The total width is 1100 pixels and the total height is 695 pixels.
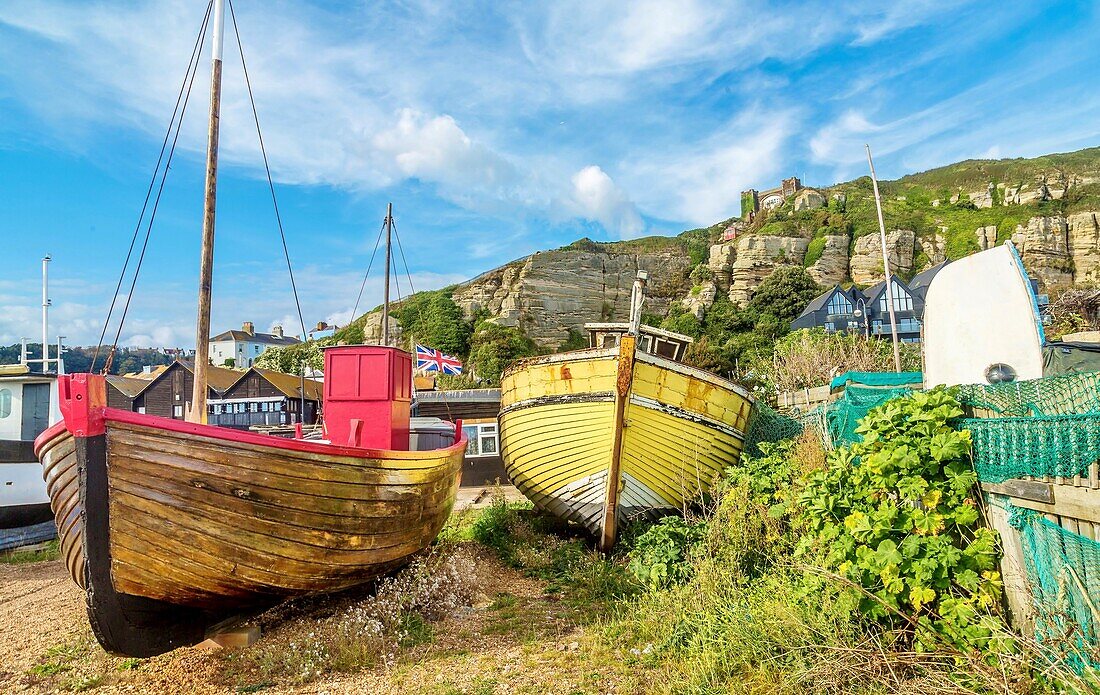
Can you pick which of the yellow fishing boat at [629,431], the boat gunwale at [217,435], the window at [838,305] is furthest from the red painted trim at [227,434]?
the window at [838,305]

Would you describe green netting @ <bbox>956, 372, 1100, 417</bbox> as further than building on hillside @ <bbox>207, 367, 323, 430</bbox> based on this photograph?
No

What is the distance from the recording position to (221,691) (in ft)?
16.2

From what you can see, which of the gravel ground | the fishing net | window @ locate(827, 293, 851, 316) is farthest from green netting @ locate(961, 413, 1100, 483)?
window @ locate(827, 293, 851, 316)

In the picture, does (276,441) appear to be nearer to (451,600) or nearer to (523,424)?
(451,600)

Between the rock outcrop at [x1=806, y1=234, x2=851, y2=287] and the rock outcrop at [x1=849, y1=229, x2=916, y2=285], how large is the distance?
93cm

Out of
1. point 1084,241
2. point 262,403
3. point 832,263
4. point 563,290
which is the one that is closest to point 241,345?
point 563,290

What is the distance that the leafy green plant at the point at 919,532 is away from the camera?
3.77 meters

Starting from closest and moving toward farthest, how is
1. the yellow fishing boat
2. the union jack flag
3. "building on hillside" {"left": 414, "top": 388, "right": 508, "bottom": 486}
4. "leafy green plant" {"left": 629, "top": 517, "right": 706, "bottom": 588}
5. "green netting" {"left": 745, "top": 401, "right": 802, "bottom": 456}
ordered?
"leafy green plant" {"left": 629, "top": 517, "right": 706, "bottom": 588} → the yellow fishing boat → "green netting" {"left": 745, "top": 401, "right": 802, "bottom": 456} → "building on hillside" {"left": 414, "top": 388, "right": 508, "bottom": 486} → the union jack flag

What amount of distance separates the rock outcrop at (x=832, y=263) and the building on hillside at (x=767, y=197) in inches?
803

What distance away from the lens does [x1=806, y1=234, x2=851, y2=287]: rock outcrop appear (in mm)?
62906

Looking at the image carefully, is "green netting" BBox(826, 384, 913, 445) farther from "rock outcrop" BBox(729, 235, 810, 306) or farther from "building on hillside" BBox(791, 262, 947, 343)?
"rock outcrop" BBox(729, 235, 810, 306)

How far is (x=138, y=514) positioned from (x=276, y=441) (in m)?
1.09

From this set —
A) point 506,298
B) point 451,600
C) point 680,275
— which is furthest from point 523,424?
point 680,275

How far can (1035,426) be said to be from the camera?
11.6ft
